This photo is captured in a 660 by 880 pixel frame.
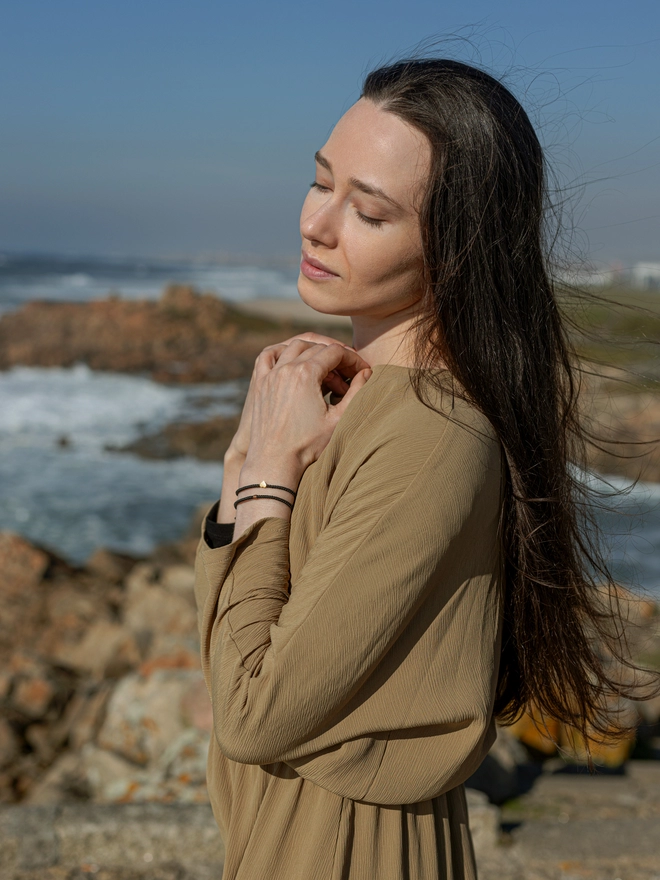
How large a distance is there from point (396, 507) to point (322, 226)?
1.66 feet

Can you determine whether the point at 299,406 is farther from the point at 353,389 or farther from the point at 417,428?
the point at 417,428

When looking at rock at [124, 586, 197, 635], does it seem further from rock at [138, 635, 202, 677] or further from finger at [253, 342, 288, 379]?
finger at [253, 342, 288, 379]

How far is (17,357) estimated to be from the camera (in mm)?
22094

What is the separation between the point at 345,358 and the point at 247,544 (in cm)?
37

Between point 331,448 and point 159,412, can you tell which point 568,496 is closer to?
point 331,448

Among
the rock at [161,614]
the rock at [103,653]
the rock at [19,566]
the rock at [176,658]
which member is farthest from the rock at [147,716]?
the rock at [19,566]

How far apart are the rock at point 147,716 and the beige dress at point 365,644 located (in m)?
3.07

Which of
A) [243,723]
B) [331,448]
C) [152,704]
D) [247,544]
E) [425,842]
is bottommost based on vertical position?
[152,704]

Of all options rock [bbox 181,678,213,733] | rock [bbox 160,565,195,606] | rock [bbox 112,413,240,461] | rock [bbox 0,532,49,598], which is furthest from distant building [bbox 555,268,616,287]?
rock [bbox 112,413,240,461]

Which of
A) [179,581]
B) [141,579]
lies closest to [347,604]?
[179,581]

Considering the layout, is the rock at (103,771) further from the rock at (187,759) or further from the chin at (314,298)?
the chin at (314,298)

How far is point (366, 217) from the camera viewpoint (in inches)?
56.6

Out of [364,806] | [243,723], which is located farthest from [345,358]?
[364,806]

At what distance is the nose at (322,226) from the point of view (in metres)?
1.45
